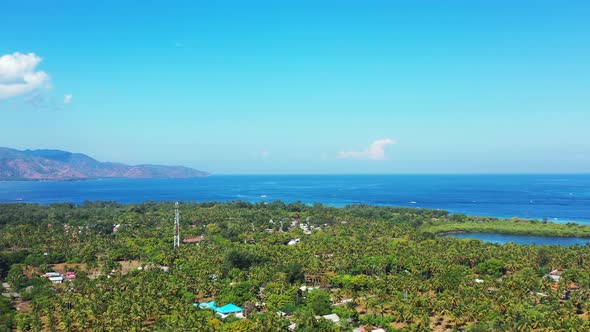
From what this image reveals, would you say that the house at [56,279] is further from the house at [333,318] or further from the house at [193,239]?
the house at [333,318]

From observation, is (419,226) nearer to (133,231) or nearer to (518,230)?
(518,230)

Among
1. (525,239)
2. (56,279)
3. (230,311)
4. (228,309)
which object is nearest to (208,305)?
(228,309)

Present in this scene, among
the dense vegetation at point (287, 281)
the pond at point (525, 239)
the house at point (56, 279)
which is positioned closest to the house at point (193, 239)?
the dense vegetation at point (287, 281)

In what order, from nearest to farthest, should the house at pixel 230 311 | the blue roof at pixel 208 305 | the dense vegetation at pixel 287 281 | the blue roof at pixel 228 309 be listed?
the dense vegetation at pixel 287 281
the house at pixel 230 311
the blue roof at pixel 228 309
the blue roof at pixel 208 305

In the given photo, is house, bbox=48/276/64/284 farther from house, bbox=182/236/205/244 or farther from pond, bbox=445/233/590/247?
pond, bbox=445/233/590/247

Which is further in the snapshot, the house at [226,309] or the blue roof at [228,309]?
the blue roof at [228,309]

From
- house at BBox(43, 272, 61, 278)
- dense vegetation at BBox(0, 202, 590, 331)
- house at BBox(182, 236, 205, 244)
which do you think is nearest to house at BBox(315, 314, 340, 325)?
dense vegetation at BBox(0, 202, 590, 331)

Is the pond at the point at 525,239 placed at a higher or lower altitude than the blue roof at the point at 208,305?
lower

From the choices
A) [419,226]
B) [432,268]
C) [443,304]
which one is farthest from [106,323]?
[419,226]
